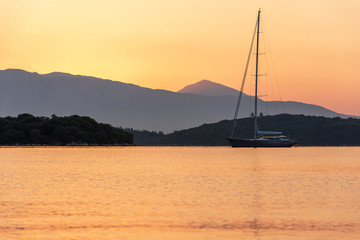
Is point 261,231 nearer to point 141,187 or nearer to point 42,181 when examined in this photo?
point 141,187

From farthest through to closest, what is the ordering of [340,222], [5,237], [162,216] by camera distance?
1. [162,216]
2. [340,222]
3. [5,237]

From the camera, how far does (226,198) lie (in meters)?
45.6

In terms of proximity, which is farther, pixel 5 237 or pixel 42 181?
→ pixel 42 181

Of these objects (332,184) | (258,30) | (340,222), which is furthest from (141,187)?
(258,30)

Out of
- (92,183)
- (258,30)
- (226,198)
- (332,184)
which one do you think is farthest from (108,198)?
(258,30)

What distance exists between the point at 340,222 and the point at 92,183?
2961cm

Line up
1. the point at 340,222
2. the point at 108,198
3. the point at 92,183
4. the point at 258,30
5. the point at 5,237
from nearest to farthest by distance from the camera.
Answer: the point at 5,237 → the point at 340,222 → the point at 108,198 → the point at 92,183 → the point at 258,30

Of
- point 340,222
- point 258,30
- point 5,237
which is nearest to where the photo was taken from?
point 5,237

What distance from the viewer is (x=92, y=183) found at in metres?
59.0

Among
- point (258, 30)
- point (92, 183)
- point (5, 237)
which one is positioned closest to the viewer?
point (5, 237)

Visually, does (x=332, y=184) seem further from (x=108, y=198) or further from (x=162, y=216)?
(x=162, y=216)

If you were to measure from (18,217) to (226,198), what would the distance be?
602 inches

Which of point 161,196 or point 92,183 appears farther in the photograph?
point 92,183

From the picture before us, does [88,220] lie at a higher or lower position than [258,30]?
lower
